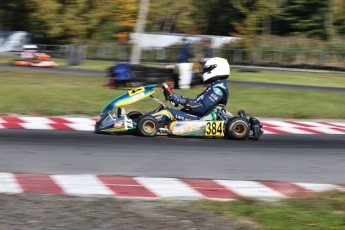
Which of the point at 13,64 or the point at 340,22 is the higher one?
the point at 340,22

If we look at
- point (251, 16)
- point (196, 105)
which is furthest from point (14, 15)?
point (196, 105)

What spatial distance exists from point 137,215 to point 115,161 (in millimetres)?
2407

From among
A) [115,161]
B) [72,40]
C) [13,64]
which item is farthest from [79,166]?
[72,40]

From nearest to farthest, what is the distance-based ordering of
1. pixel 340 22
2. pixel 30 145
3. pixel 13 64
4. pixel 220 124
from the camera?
pixel 30 145 → pixel 220 124 → pixel 13 64 → pixel 340 22

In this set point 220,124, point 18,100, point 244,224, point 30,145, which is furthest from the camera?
point 18,100

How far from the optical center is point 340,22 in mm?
44531

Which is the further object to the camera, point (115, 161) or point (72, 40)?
point (72, 40)

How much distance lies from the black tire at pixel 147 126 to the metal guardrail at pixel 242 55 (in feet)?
80.1

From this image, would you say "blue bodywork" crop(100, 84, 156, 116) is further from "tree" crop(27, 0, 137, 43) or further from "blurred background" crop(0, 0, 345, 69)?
"tree" crop(27, 0, 137, 43)

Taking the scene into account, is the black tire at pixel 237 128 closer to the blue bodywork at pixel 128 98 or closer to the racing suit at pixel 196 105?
the racing suit at pixel 196 105

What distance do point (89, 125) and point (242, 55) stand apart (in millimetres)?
26964

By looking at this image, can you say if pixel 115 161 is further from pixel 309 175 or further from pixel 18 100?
pixel 18 100

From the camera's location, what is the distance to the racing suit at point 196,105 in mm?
9172

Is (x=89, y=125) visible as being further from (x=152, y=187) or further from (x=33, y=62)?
(x=33, y=62)
